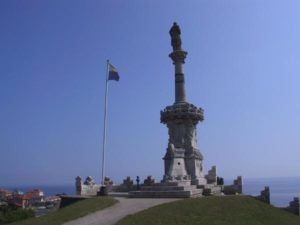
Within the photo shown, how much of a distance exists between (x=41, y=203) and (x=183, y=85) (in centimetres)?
6840

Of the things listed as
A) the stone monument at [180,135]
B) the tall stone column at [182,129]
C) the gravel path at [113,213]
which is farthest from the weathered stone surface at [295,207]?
the gravel path at [113,213]

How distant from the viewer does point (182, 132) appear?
37.3 metres

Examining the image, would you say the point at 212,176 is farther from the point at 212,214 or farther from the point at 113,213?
the point at 113,213

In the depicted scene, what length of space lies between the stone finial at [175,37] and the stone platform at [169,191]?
52.9 ft

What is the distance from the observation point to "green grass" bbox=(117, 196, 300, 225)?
18.9 m

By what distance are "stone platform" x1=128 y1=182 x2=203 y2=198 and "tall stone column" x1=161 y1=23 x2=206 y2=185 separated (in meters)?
5.40

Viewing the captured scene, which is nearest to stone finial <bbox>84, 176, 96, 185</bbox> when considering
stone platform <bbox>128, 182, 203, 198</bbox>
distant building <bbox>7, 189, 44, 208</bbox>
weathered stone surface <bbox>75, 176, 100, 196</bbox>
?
weathered stone surface <bbox>75, 176, 100, 196</bbox>

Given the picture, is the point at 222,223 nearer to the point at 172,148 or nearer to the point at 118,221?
the point at 118,221

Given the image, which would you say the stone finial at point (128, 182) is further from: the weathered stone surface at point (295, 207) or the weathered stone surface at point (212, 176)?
the weathered stone surface at point (295, 207)

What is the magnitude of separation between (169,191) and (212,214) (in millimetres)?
6372

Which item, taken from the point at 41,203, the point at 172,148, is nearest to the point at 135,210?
the point at 172,148

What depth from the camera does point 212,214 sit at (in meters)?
21.0

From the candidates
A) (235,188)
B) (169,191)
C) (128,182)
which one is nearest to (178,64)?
(128,182)

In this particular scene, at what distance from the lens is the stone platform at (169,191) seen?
86.7ft
